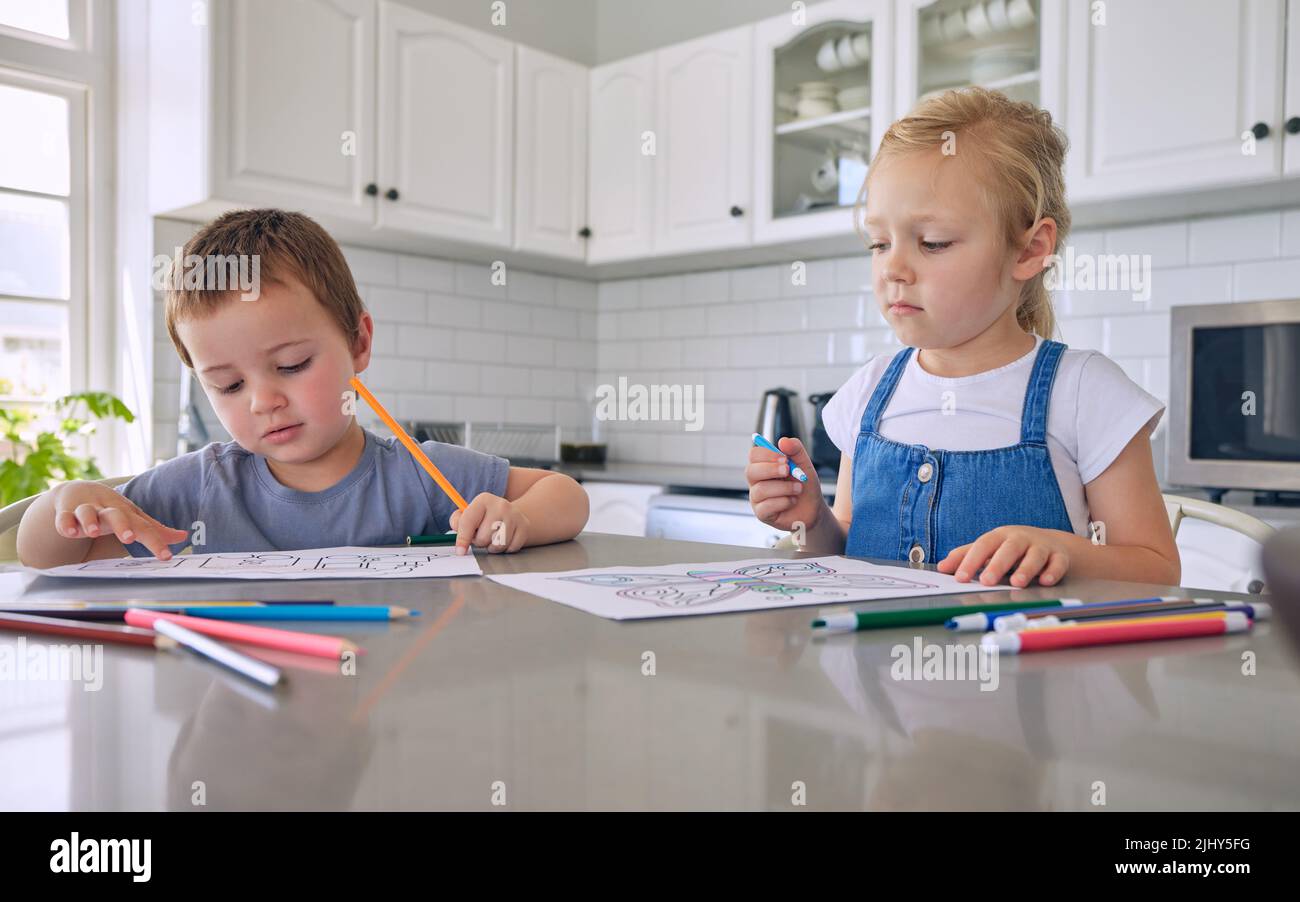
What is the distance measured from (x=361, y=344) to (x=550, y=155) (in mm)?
2244

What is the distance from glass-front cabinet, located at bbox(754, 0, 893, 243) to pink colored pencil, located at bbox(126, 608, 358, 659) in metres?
2.52

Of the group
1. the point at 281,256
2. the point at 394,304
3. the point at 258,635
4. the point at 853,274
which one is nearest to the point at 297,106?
the point at 394,304

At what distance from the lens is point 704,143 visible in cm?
318

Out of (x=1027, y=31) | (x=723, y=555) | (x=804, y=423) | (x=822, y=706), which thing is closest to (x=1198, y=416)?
(x=1027, y=31)

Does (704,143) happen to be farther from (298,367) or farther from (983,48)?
(298,367)

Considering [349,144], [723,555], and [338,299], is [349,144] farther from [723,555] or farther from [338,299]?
[723,555]

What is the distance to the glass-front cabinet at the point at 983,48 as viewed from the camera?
247cm

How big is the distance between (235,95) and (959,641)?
257 cm

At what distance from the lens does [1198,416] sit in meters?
2.22

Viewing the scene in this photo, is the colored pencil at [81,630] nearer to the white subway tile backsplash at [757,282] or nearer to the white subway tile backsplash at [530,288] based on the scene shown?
the white subway tile backsplash at [757,282]

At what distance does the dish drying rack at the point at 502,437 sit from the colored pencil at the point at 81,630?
260 centimetres

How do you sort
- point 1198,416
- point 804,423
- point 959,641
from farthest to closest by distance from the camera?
point 804,423 → point 1198,416 → point 959,641

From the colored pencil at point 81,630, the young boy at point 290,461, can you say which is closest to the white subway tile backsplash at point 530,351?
the young boy at point 290,461

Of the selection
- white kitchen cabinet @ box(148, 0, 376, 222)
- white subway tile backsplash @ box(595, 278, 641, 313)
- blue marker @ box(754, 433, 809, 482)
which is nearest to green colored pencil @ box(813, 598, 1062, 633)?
blue marker @ box(754, 433, 809, 482)
